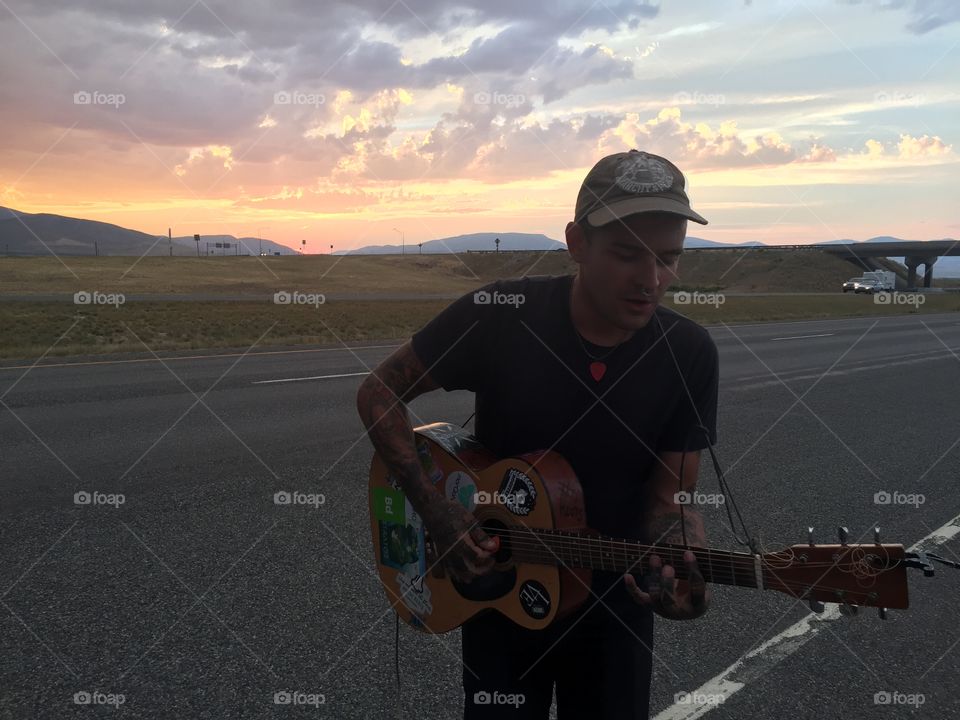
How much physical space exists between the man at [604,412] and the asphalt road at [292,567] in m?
1.25

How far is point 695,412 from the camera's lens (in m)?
2.06

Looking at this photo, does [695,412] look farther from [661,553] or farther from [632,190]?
[632,190]

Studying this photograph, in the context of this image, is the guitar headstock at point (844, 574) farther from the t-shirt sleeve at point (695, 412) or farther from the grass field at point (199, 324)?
the grass field at point (199, 324)

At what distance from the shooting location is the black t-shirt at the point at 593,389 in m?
2.03

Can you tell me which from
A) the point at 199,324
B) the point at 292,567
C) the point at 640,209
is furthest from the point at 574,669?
the point at 199,324

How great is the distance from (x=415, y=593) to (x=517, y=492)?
0.68 metres

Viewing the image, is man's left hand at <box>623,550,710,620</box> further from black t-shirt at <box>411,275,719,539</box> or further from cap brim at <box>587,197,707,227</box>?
cap brim at <box>587,197,707,227</box>

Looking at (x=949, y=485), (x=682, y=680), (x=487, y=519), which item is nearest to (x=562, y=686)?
(x=487, y=519)

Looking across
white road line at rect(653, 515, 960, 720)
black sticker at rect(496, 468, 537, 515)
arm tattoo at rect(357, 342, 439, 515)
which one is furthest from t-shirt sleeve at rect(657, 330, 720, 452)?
white road line at rect(653, 515, 960, 720)

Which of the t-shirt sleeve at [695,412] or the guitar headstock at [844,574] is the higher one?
the t-shirt sleeve at [695,412]

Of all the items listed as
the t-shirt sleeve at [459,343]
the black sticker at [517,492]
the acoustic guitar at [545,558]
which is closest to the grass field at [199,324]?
the acoustic guitar at [545,558]

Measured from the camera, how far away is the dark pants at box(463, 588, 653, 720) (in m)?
2.04

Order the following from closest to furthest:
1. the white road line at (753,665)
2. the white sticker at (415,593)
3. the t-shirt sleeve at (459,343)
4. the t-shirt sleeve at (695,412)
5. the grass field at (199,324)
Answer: the t-shirt sleeve at (695,412) → the t-shirt sleeve at (459,343) → the white sticker at (415,593) → the white road line at (753,665) → the grass field at (199,324)

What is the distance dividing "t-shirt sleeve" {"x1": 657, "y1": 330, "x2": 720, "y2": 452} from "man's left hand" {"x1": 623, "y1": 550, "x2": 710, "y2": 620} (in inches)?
11.4
